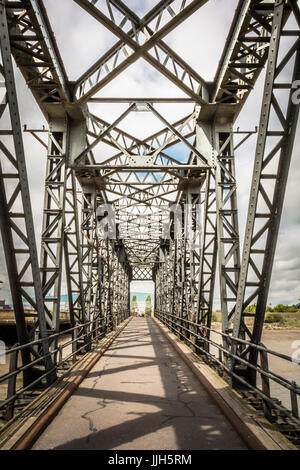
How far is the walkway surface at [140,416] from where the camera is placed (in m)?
3.70

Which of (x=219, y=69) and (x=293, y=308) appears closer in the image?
(x=219, y=69)

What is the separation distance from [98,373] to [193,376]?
227cm

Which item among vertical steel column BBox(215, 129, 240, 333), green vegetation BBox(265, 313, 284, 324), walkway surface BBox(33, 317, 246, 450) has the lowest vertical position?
green vegetation BBox(265, 313, 284, 324)

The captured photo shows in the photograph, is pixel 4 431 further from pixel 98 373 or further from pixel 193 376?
pixel 193 376

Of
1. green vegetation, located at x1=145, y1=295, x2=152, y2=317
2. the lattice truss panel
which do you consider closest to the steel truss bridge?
the lattice truss panel

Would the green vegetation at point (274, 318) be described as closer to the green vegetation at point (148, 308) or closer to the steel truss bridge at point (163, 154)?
the green vegetation at point (148, 308)

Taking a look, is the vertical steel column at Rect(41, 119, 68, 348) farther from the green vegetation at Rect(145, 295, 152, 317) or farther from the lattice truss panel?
the green vegetation at Rect(145, 295, 152, 317)

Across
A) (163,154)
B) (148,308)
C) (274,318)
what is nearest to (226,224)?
(163,154)

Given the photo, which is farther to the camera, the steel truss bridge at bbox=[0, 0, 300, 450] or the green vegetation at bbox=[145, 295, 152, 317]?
the green vegetation at bbox=[145, 295, 152, 317]

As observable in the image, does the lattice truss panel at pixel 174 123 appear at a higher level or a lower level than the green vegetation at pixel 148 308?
higher

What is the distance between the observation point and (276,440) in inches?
137

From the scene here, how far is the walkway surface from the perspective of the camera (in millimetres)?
3699

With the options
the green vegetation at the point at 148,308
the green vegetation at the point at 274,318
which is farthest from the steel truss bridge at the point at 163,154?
the green vegetation at the point at 148,308
